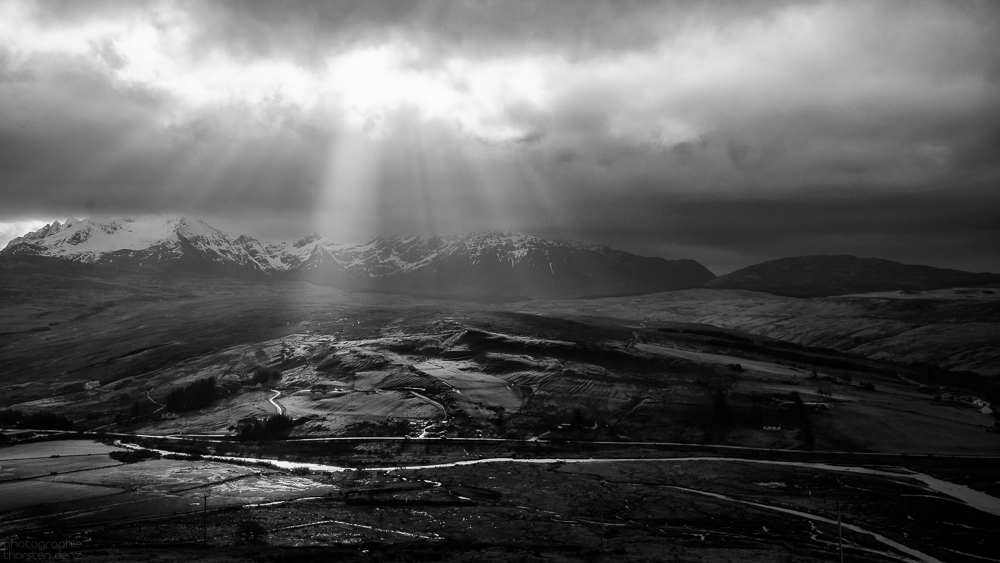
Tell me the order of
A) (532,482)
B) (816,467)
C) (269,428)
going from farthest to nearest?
(269,428) → (816,467) → (532,482)

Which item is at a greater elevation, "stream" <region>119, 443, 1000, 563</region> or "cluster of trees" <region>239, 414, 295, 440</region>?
"stream" <region>119, 443, 1000, 563</region>

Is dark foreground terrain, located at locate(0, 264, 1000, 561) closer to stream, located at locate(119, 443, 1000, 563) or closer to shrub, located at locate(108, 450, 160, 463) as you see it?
stream, located at locate(119, 443, 1000, 563)

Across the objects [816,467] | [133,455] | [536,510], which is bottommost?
[133,455]

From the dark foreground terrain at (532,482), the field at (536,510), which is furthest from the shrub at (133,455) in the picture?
the field at (536,510)

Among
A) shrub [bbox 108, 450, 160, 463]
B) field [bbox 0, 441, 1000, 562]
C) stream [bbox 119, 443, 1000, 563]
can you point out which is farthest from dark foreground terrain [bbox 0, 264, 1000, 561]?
shrub [bbox 108, 450, 160, 463]

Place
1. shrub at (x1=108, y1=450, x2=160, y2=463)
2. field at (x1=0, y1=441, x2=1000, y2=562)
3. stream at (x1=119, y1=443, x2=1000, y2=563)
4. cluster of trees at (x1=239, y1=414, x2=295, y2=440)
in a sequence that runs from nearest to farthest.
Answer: field at (x1=0, y1=441, x2=1000, y2=562), stream at (x1=119, y1=443, x2=1000, y2=563), shrub at (x1=108, y1=450, x2=160, y2=463), cluster of trees at (x1=239, y1=414, x2=295, y2=440)

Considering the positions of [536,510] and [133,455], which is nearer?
[536,510]

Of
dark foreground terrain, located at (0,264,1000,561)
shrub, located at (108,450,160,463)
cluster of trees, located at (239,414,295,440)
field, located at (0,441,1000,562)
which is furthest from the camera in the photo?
cluster of trees, located at (239,414,295,440)

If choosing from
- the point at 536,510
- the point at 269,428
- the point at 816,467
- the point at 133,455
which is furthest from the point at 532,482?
the point at 133,455

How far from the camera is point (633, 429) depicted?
578 feet

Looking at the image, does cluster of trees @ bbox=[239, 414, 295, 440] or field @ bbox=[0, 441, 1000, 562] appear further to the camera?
cluster of trees @ bbox=[239, 414, 295, 440]

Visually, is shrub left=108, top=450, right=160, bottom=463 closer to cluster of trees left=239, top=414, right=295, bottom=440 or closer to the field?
the field

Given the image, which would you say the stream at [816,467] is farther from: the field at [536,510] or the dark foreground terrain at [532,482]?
the dark foreground terrain at [532,482]

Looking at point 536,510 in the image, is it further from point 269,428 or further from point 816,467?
point 269,428
